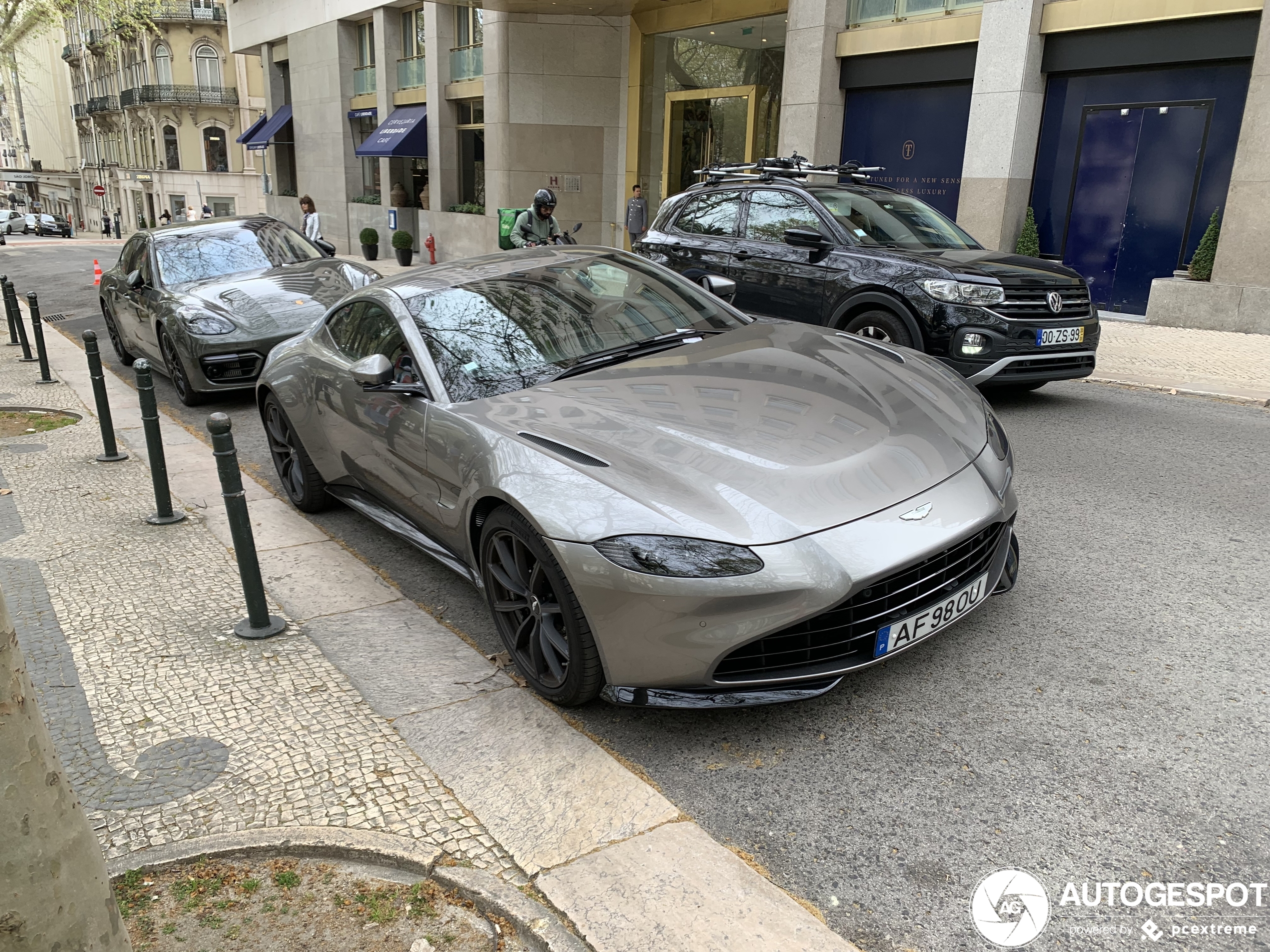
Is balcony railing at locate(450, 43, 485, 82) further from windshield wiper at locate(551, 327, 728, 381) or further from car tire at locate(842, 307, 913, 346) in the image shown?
windshield wiper at locate(551, 327, 728, 381)

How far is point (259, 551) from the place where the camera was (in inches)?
214

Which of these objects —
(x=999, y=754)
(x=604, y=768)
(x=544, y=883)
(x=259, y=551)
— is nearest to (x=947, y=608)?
(x=999, y=754)

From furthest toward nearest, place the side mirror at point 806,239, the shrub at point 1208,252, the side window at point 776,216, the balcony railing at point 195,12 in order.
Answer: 1. the balcony railing at point 195,12
2. the shrub at point 1208,252
3. the side window at point 776,216
4. the side mirror at point 806,239

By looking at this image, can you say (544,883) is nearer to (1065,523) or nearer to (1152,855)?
(1152,855)

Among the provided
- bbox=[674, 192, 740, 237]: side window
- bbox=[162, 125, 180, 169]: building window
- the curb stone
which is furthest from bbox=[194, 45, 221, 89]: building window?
the curb stone

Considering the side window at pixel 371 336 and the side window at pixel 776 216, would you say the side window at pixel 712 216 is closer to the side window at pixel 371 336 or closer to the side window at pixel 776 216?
the side window at pixel 776 216

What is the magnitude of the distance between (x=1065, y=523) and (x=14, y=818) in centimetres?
499

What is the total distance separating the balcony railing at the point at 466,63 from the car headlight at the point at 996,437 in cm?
2443

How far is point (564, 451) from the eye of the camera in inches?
141

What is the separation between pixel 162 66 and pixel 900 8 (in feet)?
201

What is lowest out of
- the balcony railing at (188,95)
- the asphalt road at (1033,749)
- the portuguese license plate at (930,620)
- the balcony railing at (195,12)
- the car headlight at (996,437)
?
the asphalt road at (1033,749)

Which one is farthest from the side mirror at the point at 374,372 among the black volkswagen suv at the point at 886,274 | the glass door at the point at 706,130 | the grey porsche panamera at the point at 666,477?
the glass door at the point at 706,130

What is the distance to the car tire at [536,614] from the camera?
3.35 meters

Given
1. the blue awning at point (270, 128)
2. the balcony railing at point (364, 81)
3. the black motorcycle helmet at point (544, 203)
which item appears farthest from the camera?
the blue awning at point (270, 128)
